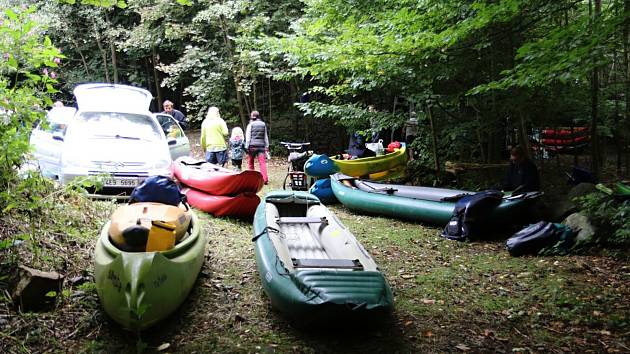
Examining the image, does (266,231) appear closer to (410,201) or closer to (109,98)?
(410,201)

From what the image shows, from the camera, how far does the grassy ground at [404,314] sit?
3.42 metres

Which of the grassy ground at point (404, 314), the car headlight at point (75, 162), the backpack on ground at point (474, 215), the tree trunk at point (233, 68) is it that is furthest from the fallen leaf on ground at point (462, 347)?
the tree trunk at point (233, 68)

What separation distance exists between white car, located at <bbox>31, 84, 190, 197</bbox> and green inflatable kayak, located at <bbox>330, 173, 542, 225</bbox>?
3.30 metres

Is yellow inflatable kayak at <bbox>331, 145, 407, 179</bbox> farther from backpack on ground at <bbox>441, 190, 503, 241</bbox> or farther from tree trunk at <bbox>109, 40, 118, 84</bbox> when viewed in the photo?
tree trunk at <bbox>109, 40, 118, 84</bbox>

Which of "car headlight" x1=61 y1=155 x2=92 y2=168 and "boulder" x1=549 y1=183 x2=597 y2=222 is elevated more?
"car headlight" x1=61 y1=155 x2=92 y2=168

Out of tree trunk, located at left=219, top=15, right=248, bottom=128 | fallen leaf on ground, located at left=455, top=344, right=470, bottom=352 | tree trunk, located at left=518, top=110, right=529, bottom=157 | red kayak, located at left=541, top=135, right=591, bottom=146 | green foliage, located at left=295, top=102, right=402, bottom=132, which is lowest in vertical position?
fallen leaf on ground, located at left=455, top=344, right=470, bottom=352

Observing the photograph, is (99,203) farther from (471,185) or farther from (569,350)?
(471,185)

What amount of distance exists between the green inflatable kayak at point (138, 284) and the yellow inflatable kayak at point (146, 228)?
91mm

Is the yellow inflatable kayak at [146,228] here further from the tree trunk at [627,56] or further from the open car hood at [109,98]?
the tree trunk at [627,56]

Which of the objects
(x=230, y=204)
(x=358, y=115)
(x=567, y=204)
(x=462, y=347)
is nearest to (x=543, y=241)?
(x=567, y=204)

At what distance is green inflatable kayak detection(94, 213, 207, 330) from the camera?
337 centimetres

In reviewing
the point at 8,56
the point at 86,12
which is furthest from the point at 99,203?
the point at 86,12

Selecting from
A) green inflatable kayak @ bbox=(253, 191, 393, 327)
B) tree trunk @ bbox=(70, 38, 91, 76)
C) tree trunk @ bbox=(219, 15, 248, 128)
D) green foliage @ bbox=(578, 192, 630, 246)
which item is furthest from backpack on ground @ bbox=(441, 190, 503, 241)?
tree trunk @ bbox=(70, 38, 91, 76)

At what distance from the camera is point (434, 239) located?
21.3 feet
